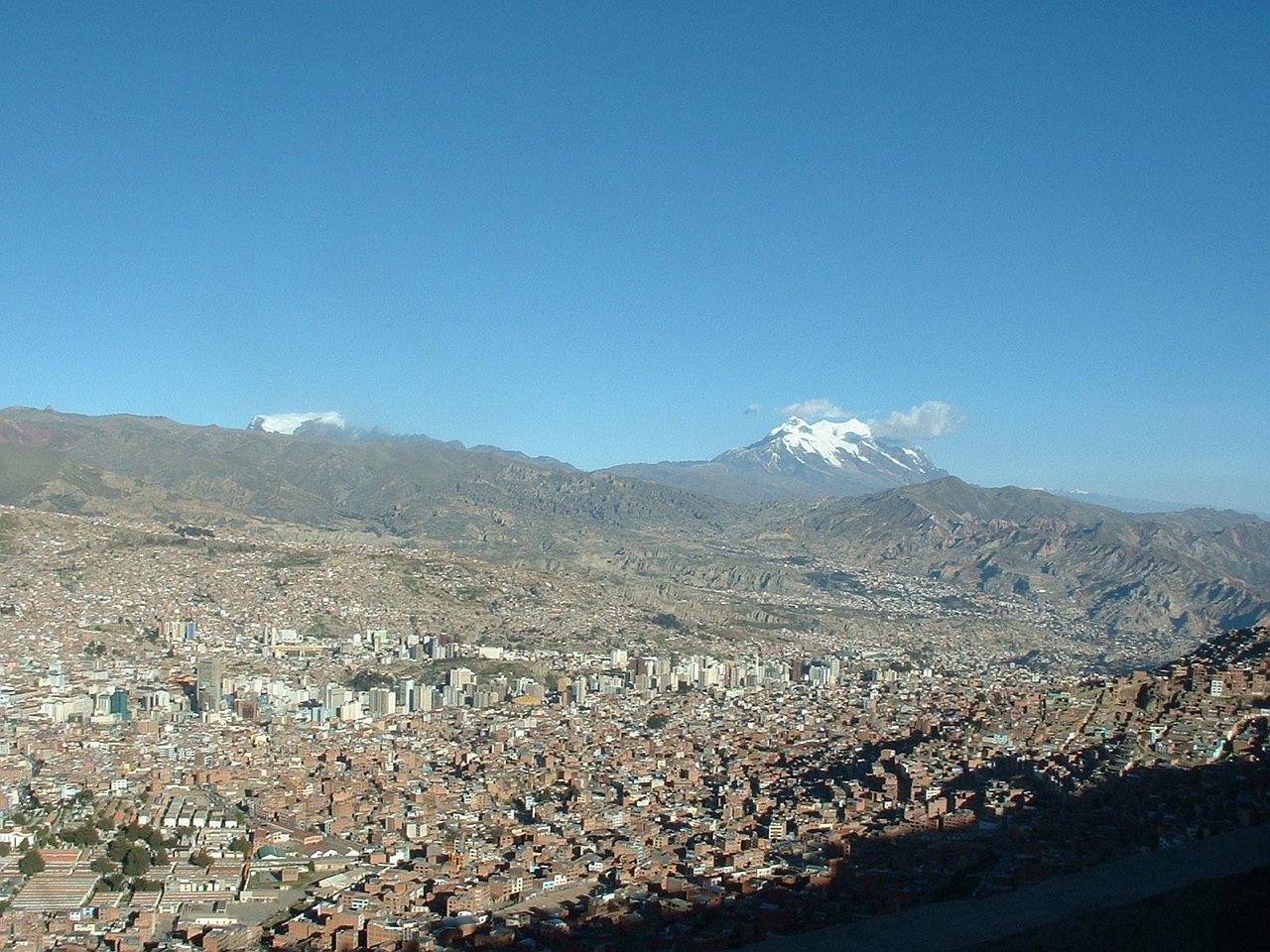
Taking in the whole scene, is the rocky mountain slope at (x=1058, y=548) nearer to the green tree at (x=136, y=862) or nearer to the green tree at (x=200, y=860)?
the green tree at (x=200, y=860)

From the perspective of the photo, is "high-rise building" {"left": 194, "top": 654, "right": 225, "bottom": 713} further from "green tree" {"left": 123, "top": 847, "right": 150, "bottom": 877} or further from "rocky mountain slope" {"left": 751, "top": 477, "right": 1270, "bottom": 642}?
"rocky mountain slope" {"left": 751, "top": 477, "right": 1270, "bottom": 642}

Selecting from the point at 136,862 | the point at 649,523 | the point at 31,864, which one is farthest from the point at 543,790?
the point at 649,523

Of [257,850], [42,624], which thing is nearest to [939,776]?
[257,850]

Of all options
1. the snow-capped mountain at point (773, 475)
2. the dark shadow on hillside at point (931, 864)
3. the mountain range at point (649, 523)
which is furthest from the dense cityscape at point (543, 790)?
the snow-capped mountain at point (773, 475)

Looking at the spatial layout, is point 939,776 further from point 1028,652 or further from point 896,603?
point 896,603

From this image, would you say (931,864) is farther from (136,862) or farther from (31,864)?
(31,864)
